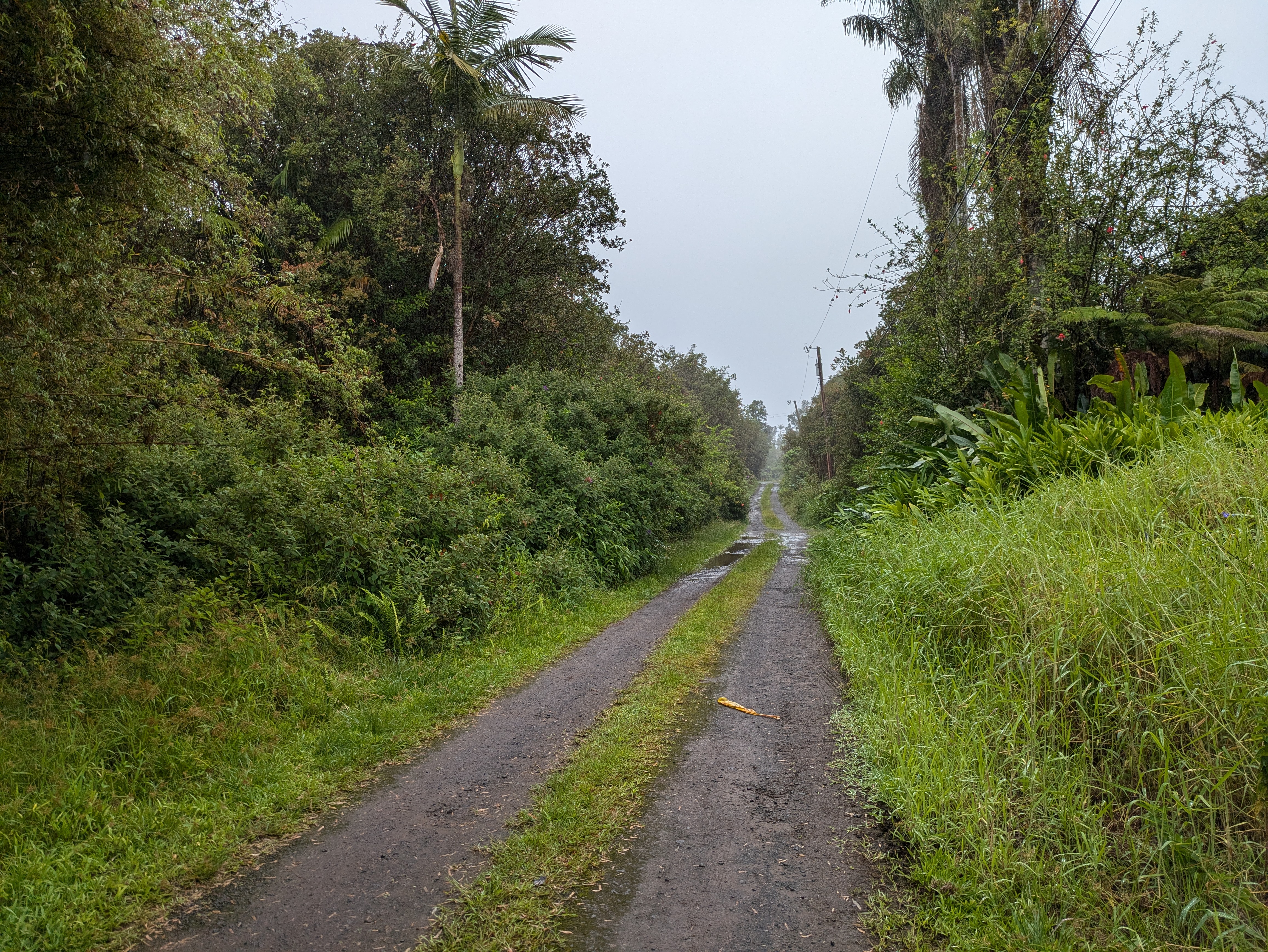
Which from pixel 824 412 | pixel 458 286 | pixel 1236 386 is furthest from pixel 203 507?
pixel 824 412

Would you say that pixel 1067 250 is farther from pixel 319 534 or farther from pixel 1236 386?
pixel 319 534

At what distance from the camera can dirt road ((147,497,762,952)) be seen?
2.72 m

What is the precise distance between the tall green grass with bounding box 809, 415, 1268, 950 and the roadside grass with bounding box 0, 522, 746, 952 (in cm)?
316

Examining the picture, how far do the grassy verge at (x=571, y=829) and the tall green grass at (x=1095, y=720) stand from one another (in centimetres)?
135

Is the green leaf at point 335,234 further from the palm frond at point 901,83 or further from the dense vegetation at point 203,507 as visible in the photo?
the palm frond at point 901,83

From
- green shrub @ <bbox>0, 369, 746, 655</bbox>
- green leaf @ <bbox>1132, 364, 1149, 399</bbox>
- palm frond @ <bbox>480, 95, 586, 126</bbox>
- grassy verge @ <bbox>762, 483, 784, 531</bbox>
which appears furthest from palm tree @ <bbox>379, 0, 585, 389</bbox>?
grassy verge @ <bbox>762, 483, 784, 531</bbox>

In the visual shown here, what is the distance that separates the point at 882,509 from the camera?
32.3 ft

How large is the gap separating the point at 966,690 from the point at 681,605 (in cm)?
635

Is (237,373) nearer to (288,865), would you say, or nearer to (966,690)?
(288,865)

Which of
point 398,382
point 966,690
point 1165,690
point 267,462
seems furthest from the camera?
point 398,382

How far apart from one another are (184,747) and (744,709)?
3892 millimetres

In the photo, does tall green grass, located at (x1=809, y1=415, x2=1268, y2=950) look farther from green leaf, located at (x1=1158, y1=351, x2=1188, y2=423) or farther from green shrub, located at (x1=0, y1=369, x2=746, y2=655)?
green shrub, located at (x1=0, y1=369, x2=746, y2=655)

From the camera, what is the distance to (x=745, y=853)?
10.8 ft

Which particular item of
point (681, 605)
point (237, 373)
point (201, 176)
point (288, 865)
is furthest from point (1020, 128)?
point (237, 373)
